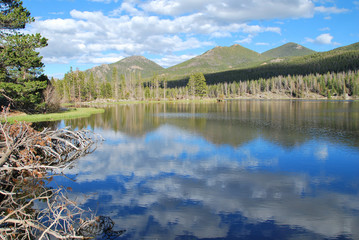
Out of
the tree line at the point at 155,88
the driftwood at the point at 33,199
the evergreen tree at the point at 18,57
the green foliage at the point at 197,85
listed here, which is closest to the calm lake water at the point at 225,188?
Answer: the driftwood at the point at 33,199

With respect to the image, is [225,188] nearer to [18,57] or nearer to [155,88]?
[18,57]

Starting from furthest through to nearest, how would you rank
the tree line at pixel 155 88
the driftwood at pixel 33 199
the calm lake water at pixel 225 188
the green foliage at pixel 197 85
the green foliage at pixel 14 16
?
the green foliage at pixel 197 85
the tree line at pixel 155 88
the green foliage at pixel 14 16
the calm lake water at pixel 225 188
the driftwood at pixel 33 199

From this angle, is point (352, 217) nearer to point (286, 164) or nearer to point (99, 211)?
point (286, 164)

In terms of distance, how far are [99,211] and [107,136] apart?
18709 mm

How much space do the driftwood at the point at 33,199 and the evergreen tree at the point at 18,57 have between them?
2177 centimetres

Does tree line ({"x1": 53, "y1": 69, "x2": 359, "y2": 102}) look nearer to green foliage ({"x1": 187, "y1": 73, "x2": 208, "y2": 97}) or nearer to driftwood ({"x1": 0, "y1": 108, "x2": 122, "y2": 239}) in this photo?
green foliage ({"x1": 187, "y1": 73, "x2": 208, "y2": 97})

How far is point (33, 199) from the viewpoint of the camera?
6875mm

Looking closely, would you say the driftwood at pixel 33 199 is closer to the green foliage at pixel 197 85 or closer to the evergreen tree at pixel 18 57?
the evergreen tree at pixel 18 57

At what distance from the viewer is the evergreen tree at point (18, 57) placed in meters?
33.9

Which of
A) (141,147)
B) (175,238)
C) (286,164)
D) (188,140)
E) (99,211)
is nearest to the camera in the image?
(175,238)

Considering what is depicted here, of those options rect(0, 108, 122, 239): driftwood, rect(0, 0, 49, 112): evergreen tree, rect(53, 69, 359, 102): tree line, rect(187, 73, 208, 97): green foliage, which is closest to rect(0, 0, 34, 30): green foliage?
rect(0, 0, 49, 112): evergreen tree

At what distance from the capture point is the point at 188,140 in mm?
25328

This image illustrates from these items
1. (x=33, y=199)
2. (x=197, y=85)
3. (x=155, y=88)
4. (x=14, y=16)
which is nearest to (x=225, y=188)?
(x=33, y=199)

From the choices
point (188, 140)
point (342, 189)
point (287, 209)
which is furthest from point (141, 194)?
point (188, 140)
